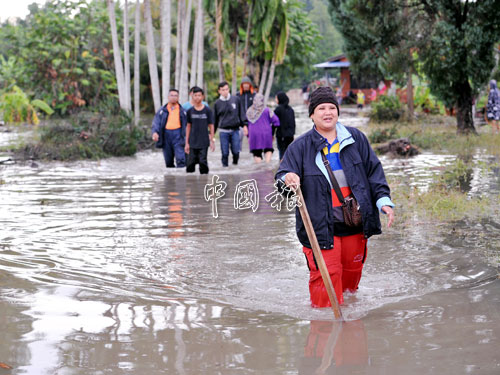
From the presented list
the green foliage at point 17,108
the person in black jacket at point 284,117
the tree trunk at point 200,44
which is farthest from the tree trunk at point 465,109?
the green foliage at point 17,108

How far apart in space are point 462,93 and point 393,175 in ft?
26.7

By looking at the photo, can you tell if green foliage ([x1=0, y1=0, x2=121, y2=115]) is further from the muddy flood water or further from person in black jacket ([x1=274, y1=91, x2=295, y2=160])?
the muddy flood water

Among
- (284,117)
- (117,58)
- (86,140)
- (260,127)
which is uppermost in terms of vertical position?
(117,58)

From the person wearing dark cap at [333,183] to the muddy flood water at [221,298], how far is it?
0.50 m

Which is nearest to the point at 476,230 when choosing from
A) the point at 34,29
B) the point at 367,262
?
the point at 367,262

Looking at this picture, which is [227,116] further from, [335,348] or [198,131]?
[335,348]

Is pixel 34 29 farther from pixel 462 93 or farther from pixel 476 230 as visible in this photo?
pixel 476 230

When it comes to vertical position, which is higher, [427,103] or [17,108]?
[17,108]

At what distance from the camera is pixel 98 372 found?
439 cm

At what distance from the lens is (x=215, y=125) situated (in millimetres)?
16609

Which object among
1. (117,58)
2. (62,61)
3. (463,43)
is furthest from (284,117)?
(62,61)

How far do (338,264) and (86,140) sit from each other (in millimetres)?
14449

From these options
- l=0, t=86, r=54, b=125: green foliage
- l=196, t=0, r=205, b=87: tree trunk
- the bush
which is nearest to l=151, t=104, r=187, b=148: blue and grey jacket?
l=196, t=0, r=205, b=87: tree trunk

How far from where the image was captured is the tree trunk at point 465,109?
68.3ft
